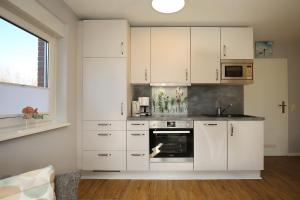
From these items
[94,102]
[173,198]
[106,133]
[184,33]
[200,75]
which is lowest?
[173,198]

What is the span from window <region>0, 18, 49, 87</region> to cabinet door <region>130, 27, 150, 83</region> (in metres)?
1.25

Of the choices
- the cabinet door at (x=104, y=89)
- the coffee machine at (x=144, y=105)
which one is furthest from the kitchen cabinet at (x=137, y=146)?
the coffee machine at (x=144, y=105)

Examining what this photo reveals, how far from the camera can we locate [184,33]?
3305mm

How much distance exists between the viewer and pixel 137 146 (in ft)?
9.96

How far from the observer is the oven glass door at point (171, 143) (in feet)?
10.1

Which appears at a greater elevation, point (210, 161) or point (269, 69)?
point (269, 69)

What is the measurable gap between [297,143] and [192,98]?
2515 mm

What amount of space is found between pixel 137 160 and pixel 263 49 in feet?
10.9

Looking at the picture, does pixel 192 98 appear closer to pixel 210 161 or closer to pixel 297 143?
pixel 210 161

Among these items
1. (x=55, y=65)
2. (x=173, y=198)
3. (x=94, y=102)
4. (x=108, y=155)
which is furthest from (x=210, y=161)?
(x=55, y=65)

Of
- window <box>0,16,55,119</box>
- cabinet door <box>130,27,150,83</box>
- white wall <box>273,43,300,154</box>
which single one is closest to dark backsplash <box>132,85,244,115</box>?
cabinet door <box>130,27,150,83</box>

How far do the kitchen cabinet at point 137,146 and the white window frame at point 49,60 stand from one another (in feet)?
3.39

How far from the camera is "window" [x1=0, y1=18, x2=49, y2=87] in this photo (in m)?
1.82

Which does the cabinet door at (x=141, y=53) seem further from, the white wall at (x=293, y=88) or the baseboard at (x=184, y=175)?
the white wall at (x=293, y=88)
